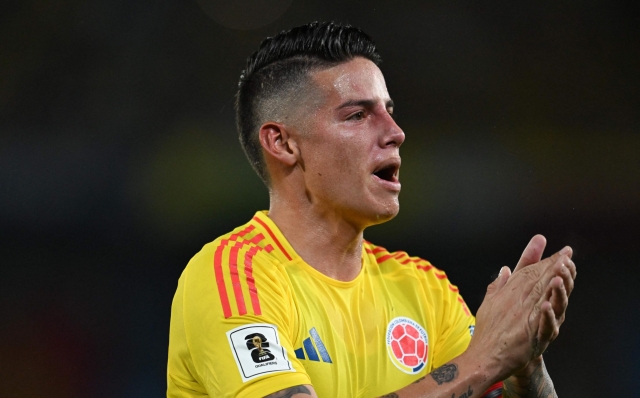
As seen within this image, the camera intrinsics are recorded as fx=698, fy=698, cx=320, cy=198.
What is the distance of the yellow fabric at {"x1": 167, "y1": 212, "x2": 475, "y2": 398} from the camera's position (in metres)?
2.21

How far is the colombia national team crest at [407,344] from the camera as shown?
→ 103 inches

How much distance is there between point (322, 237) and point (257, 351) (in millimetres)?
713

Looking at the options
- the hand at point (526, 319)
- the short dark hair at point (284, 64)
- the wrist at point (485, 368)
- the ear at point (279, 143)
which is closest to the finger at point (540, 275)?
the hand at point (526, 319)

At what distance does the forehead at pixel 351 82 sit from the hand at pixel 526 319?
98 centimetres

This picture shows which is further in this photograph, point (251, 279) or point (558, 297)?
point (251, 279)

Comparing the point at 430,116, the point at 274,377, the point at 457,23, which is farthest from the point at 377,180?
the point at 457,23

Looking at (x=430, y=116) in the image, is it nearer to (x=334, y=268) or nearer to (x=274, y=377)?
(x=334, y=268)

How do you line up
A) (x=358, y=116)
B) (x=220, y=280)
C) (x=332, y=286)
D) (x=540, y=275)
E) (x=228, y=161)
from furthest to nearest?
(x=228, y=161) < (x=358, y=116) < (x=332, y=286) < (x=220, y=280) < (x=540, y=275)

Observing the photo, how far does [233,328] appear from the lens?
220 centimetres

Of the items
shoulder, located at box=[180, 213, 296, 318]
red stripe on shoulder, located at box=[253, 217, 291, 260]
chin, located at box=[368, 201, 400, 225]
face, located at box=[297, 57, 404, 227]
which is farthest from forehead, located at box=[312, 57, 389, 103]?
shoulder, located at box=[180, 213, 296, 318]

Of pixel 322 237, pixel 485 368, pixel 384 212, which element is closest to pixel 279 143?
pixel 322 237

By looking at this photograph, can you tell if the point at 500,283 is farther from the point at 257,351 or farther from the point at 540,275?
the point at 257,351

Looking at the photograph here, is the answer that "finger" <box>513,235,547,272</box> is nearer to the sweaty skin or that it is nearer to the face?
the sweaty skin

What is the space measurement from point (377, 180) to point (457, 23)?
3.24 meters
